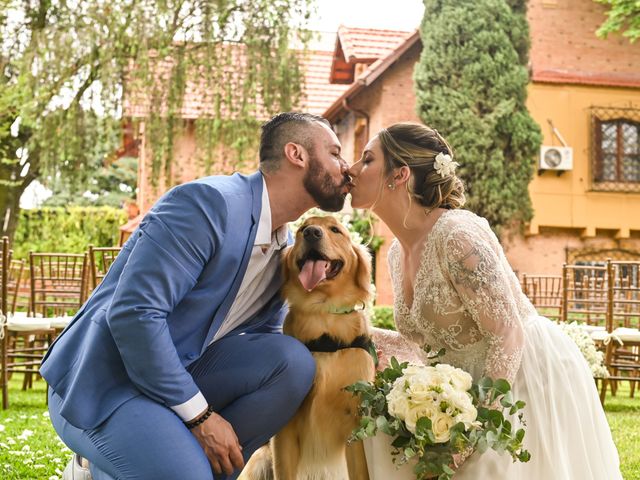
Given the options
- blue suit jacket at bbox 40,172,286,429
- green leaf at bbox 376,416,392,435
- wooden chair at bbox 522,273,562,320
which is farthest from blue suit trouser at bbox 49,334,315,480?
wooden chair at bbox 522,273,562,320

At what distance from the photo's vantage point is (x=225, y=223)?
2.68m

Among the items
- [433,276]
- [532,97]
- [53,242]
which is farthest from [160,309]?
[53,242]

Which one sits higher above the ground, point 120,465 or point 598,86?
point 598,86

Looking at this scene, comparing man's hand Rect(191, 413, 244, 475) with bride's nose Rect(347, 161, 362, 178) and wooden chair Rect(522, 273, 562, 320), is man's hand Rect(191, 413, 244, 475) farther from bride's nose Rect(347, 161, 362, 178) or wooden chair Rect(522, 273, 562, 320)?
wooden chair Rect(522, 273, 562, 320)

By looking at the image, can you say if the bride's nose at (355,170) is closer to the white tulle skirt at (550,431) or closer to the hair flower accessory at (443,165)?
the hair flower accessory at (443,165)

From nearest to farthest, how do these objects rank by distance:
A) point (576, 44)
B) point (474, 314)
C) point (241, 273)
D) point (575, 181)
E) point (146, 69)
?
point (241, 273)
point (474, 314)
point (146, 69)
point (575, 181)
point (576, 44)

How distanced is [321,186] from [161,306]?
2.72 ft

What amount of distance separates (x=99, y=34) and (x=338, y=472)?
10.7 metres

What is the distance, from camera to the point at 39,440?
5199 millimetres

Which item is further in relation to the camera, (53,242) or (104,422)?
(53,242)

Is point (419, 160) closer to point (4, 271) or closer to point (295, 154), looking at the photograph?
point (295, 154)

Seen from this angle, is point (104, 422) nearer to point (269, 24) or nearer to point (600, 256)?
point (269, 24)

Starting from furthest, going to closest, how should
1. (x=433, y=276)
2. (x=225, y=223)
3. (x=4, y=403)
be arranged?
(x=4, y=403) < (x=433, y=276) < (x=225, y=223)

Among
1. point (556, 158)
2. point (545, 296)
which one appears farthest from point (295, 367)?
point (556, 158)
